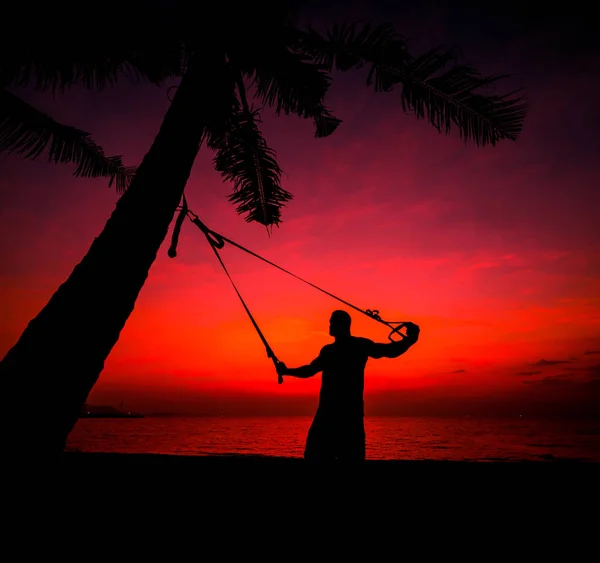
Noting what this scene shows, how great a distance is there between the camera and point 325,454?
3.57 metres

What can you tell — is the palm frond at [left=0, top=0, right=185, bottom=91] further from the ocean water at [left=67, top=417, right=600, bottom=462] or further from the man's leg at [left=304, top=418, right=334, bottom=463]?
the ocean water at [left=67, top=417, right=600, bottom=462]

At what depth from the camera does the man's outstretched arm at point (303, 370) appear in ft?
13.2

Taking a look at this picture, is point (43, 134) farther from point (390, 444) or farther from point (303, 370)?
point (390, 444)

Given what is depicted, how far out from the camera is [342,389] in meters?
3.70

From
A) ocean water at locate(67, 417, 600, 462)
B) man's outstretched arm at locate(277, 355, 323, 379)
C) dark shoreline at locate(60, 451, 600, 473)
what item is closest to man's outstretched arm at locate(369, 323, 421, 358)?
man's outstretched arm at locate(277, 355, 323, 379)

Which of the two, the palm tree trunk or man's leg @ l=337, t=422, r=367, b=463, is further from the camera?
man's leg @ l=337, t=422, r=367, b=463

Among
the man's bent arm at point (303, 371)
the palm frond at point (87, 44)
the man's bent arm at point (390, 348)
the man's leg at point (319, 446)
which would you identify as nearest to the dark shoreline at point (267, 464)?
the man's leg at point (319, 446)

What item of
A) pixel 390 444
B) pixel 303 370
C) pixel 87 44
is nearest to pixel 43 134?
pixel 87 44

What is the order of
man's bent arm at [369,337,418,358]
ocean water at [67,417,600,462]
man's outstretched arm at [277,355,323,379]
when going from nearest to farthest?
man's bent arm at [369,337,418,358] < man's outstretched arm at [277,355,323,379] < ocean water at [67,417,600,462]

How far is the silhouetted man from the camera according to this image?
3.57 m

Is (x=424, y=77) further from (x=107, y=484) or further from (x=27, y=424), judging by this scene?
(x=107, y=484)

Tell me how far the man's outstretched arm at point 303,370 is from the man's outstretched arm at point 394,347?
0.58m

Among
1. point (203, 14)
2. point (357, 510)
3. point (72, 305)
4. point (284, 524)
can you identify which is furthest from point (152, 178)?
point (357, 510)

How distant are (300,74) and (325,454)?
15.2 ft
